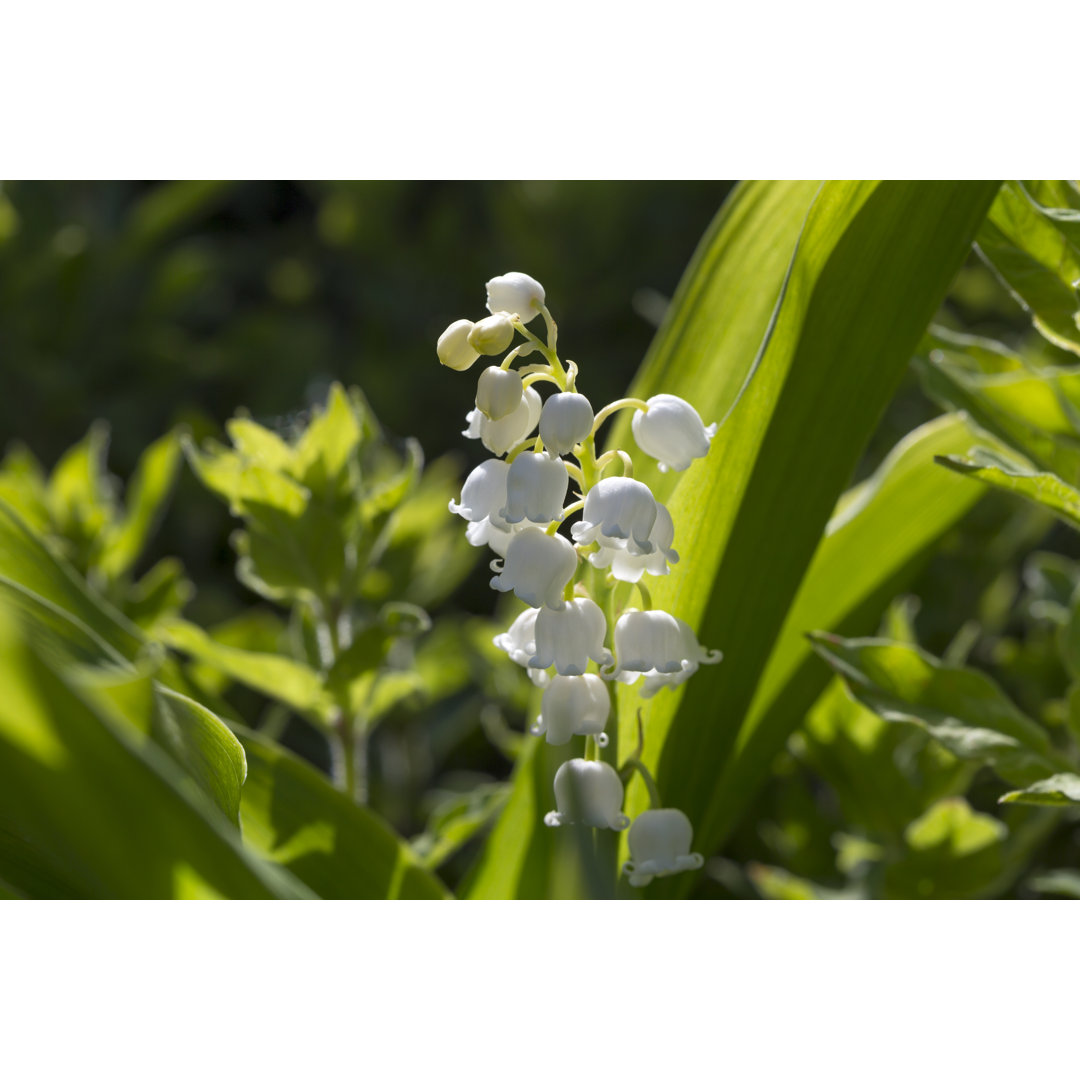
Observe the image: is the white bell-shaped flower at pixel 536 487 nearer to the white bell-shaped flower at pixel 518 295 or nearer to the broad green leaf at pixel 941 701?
the white bell-shaped flower at pixel 518 295

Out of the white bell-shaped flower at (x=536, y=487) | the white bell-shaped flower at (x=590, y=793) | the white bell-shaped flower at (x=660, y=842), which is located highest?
the white bell-shaped flower at (x=536, y=487)

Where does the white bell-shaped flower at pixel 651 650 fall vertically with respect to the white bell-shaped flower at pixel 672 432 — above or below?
below

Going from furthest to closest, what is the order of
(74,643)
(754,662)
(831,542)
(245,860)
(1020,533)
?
1. (1020,533)
2. (831,542)
3. (754,662)
4. (74,643)
5. (245,860)

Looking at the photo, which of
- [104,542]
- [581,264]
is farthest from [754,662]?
[581,264]

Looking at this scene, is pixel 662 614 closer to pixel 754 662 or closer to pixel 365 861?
pixel 754 662

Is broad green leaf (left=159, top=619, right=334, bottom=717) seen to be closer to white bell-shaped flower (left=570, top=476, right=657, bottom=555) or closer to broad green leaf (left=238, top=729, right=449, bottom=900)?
broad green leaf (left=238, top=729, right=449, bottom=900)

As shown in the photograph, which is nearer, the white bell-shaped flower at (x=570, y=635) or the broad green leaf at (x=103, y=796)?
the broad green leaf at (x=103, y=796)

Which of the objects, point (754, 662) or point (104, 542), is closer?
point (754, 662)

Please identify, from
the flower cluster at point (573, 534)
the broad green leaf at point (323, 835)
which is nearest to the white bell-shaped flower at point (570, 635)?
the flower cluster at point (573, 534)
